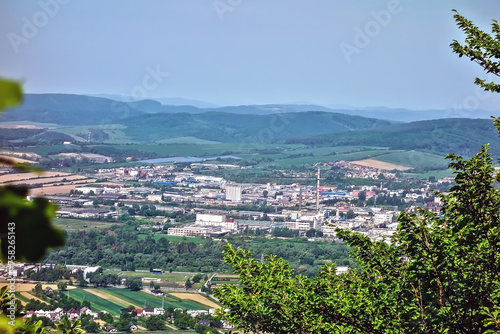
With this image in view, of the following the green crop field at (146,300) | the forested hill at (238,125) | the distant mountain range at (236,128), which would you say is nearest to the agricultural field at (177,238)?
the green crop field at (146,300)

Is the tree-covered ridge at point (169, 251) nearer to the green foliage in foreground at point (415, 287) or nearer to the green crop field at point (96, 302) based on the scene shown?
the green crop field at point (96, 302)

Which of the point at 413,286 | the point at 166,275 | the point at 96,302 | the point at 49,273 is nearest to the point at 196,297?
the point at 96,302

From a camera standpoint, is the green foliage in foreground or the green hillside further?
the green hillside

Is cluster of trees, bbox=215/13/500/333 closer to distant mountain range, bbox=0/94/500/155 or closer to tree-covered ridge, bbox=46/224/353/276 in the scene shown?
tree-covered ridge, bbox=46/224/353/276

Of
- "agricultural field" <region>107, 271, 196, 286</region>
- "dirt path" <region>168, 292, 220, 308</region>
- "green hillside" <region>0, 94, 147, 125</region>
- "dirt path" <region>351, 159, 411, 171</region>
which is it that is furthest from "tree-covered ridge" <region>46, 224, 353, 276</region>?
"green hillside" <region>0, 94, 147, 125</region>

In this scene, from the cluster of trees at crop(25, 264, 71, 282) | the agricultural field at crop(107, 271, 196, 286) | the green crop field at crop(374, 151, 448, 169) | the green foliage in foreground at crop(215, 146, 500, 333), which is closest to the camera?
the green foliage in foreground at crop(215, 146, 500, 333)

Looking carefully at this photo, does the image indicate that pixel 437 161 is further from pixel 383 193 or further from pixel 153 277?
pixel 153 277
